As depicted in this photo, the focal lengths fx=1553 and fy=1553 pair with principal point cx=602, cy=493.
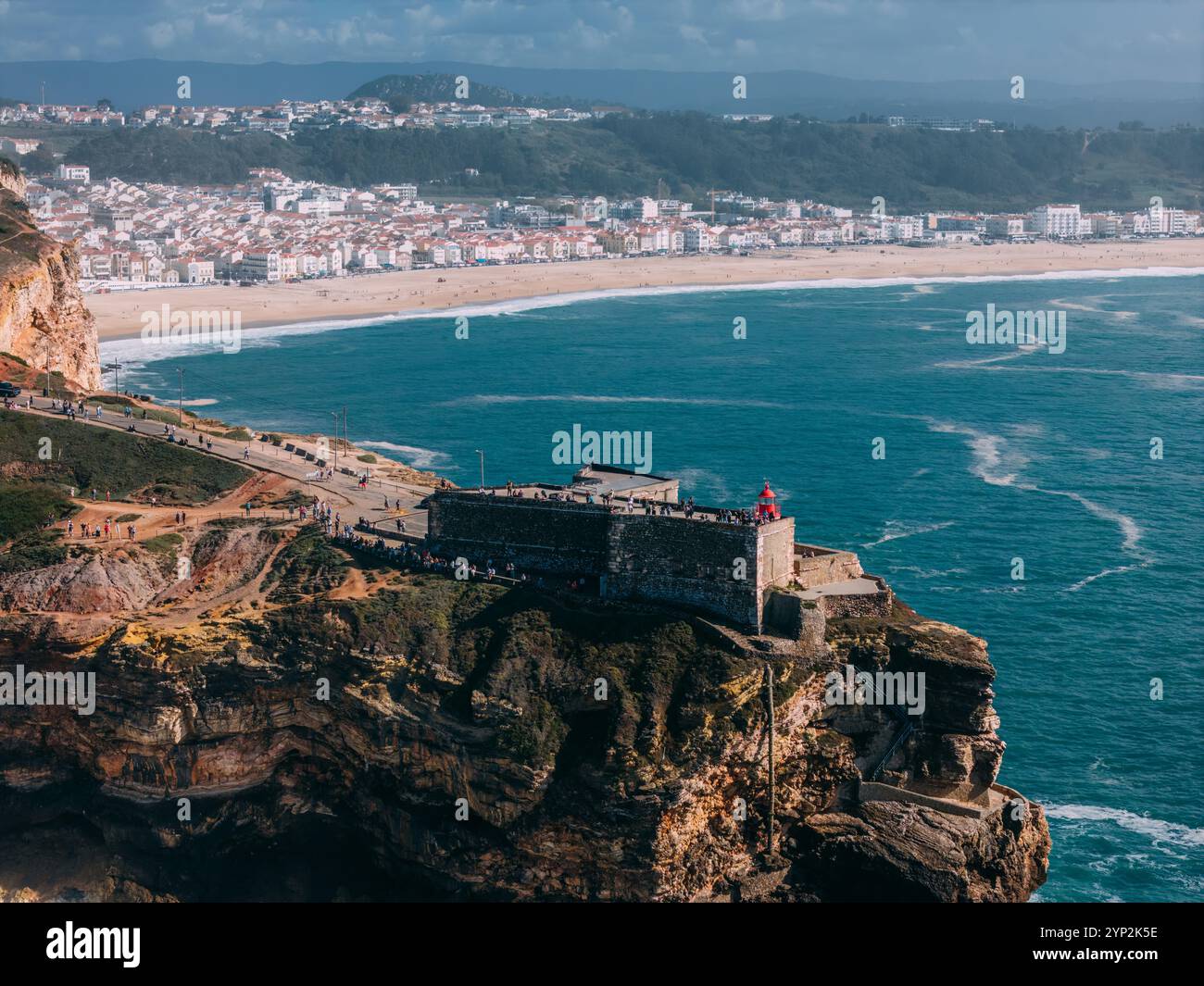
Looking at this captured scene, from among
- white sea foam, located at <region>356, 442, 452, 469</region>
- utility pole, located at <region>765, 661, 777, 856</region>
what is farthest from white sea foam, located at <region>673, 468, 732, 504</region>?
utility pole, located at <region>765, 661, 777, 856</region>

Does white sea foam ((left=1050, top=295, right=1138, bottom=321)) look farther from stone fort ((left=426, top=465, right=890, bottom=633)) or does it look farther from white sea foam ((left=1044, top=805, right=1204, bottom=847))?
stone fort ((left=426, top=465, right=890, bottom=633))

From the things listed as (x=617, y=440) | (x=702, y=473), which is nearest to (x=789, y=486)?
(x=702, y=473)

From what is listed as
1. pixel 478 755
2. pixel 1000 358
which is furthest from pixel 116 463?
pixel 1000 358

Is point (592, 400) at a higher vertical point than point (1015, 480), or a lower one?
higher

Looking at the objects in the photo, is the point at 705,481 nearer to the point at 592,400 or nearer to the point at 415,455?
the point at 415,455

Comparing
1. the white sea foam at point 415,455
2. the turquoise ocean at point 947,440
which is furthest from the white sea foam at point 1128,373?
the white sea foam at point 415,455

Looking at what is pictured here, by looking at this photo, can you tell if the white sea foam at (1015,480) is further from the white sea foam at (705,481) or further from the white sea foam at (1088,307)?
the white sea foam at (1088,307)
